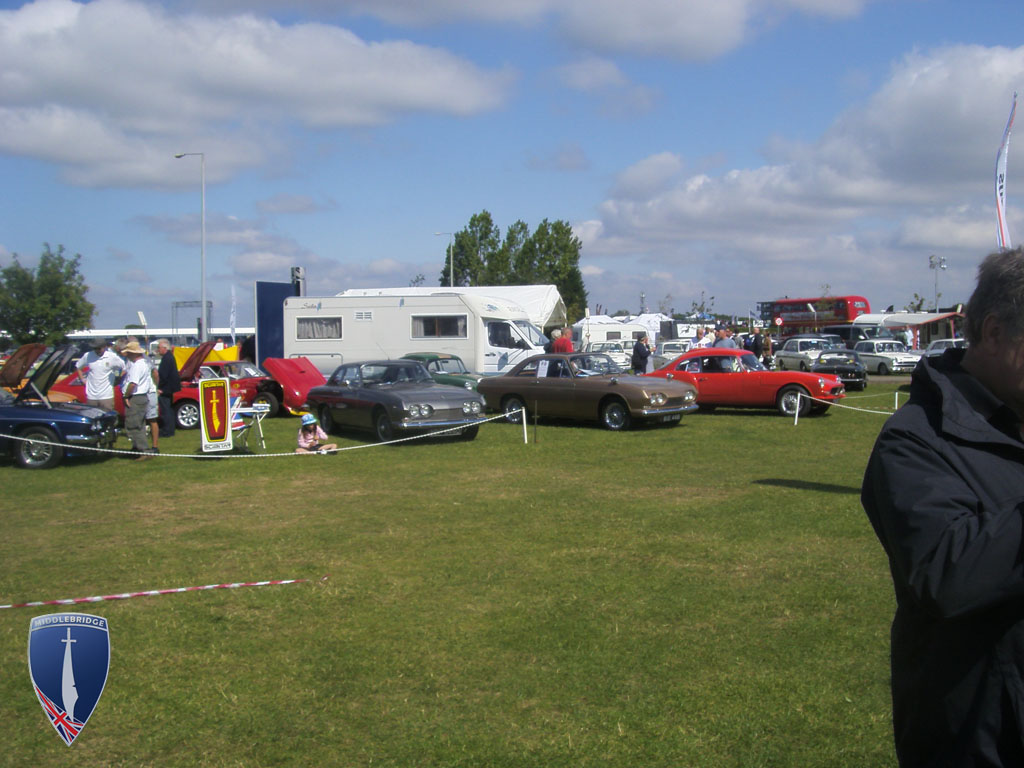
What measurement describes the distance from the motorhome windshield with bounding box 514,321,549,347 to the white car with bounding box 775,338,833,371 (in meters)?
10.0

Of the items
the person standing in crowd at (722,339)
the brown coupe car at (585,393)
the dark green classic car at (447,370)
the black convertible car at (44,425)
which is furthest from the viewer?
the person standing in crowd at (722,339)

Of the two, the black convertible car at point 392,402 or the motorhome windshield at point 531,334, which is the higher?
the motorhome windshield at point 531,334

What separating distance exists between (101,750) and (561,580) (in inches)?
137

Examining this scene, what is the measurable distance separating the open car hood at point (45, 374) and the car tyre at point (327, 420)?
473 centimetres

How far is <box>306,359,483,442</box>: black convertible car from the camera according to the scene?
50.7ft

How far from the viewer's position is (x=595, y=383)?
1738cm

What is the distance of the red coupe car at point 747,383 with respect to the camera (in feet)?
62.4

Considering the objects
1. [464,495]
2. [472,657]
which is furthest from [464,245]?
[472,657]

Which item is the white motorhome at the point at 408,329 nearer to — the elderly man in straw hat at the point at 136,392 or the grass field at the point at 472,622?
the elderly man in straw hat at the point at 136,392

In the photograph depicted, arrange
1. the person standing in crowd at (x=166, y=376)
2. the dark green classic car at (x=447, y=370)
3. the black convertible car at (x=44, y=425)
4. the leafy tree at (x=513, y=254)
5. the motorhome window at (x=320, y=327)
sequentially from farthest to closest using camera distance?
1. the leafy tree at (x=513, y=254)
2. the motorhome window at (x=320, y=327)
3. the dark green classic car at (x=447, y=370)
4. the person standing in crowd at (x=166, y=376)
5. the black convertible car at (x=44, y=425)

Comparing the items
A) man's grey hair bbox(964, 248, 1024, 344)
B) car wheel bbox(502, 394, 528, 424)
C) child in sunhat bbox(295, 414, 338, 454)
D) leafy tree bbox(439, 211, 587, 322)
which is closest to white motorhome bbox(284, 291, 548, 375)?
car wheel bbox(502, 394, 528, 424)

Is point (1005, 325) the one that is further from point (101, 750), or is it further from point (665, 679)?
point (101, 750)

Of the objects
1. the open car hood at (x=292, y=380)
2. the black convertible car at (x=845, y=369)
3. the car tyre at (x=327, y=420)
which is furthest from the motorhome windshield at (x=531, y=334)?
the car tyre at (x=327, y=420)

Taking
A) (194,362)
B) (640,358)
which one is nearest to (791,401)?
(640,358)
